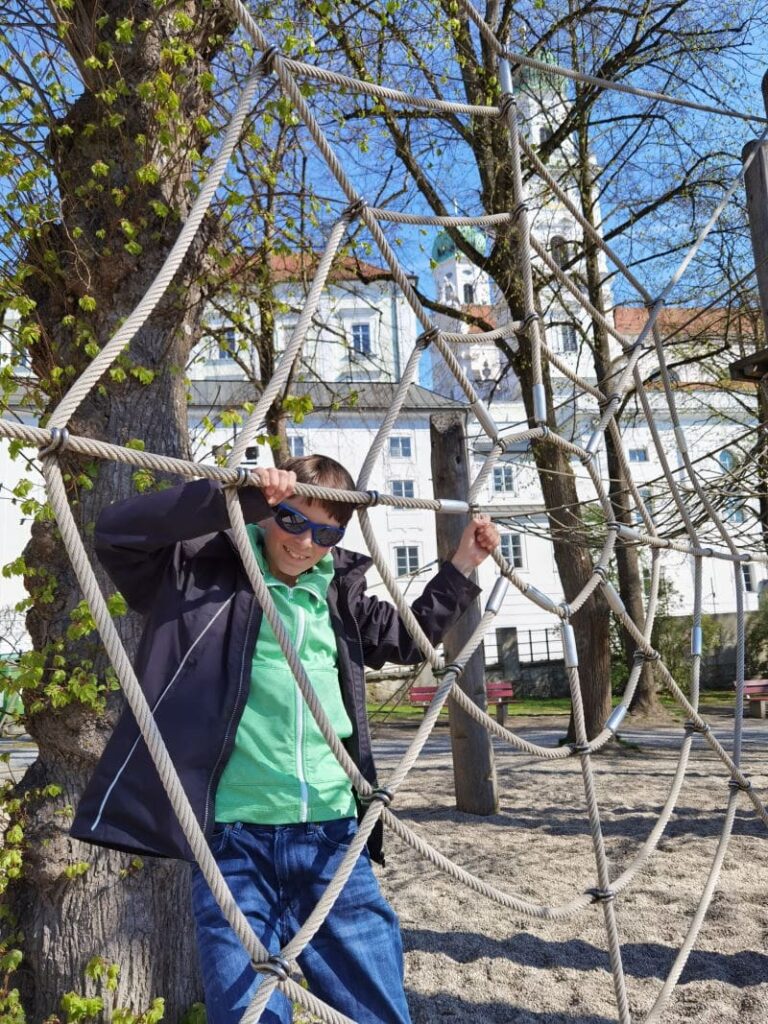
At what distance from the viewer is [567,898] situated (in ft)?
12.9

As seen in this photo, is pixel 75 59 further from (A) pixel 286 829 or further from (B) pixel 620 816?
(B) pixel 620 816

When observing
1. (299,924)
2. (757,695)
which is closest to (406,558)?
(757,695)

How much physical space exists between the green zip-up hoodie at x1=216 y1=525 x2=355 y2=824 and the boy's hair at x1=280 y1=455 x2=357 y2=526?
15 cm

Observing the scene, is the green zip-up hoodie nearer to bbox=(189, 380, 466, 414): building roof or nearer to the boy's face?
the boy's face

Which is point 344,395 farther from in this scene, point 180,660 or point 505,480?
point 505,480

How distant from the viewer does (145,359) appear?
8.84 feet

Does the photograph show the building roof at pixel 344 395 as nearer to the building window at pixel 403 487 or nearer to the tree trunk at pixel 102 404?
the tree trunk at pixel 102 404

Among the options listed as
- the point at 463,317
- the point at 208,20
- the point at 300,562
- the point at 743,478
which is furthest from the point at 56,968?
the point at 463,317

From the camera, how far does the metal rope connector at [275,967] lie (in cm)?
139

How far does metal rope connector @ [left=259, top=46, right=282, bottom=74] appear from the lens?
1.76 meters

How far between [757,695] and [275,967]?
10.2 metres

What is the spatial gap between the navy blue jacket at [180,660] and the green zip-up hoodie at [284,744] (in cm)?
5

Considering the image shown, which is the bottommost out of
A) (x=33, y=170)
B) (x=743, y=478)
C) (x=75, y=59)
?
(x=743, y=478)

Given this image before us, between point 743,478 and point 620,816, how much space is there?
2255 mm
